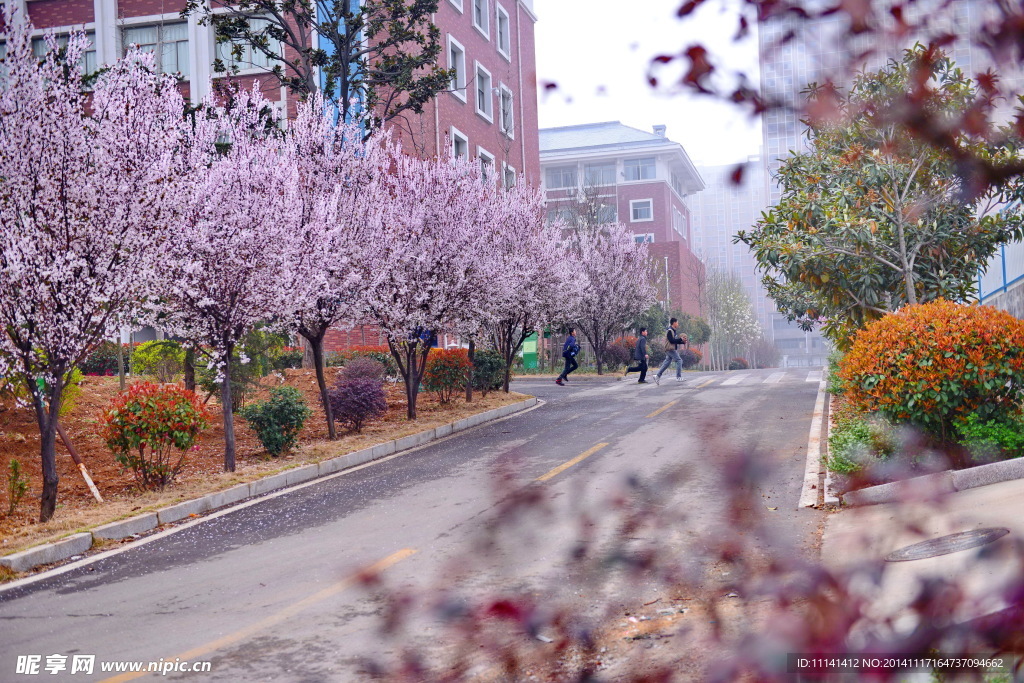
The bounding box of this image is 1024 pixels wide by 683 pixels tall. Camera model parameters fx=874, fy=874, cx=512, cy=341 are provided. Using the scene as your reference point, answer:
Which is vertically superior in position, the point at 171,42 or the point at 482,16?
the point at 482,16

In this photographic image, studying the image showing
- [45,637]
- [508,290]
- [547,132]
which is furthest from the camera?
[547,132]

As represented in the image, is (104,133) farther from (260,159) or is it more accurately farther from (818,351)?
(818,351)

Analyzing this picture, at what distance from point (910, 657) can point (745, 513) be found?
556 millimetres

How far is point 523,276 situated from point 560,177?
4704 centimetres

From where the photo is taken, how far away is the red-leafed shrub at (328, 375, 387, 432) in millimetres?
15945

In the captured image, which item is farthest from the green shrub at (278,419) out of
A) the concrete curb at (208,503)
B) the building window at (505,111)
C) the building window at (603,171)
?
the building window at (603,171)

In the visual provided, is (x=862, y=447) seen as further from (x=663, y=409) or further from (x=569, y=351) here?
(x=569, y=351)

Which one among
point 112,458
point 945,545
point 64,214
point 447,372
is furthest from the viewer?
point 447,372

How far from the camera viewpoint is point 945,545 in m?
6.11

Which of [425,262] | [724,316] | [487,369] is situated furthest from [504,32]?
[724,316]

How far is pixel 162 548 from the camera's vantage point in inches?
335

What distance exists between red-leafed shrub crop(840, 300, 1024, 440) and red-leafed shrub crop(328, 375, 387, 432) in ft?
29.4

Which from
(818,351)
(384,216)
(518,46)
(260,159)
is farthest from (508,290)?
(818,351)

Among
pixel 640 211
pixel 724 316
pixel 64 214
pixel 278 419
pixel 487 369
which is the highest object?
pixel 640 211
